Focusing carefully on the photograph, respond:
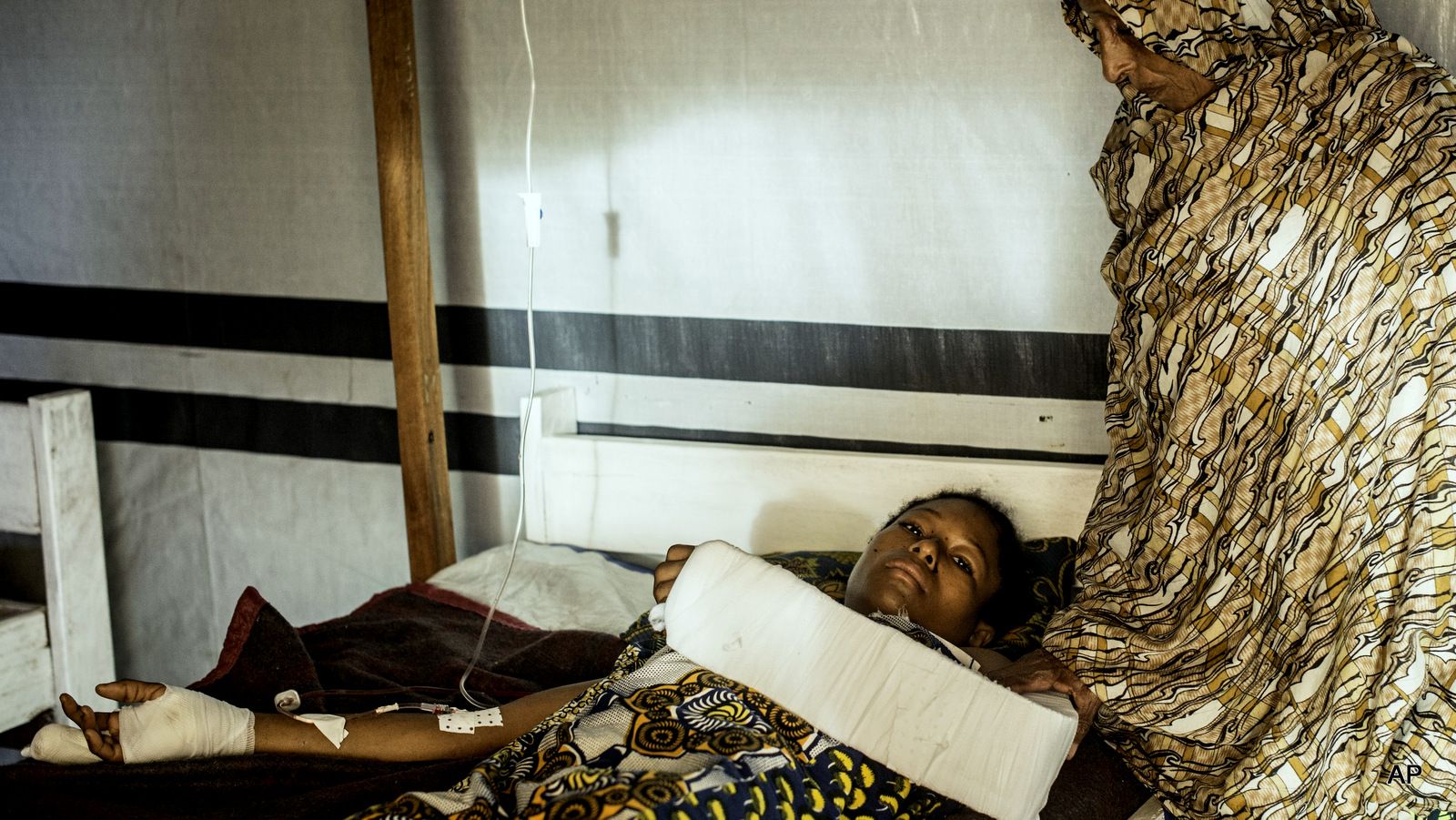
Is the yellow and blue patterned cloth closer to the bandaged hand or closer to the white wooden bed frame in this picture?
the bandaged hand

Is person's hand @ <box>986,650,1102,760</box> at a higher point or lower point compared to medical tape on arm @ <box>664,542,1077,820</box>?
lower

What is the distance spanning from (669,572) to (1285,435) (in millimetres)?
865

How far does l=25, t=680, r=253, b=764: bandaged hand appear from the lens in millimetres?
1432

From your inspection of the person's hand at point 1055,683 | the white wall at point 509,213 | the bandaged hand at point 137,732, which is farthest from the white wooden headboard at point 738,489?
the bandaged hand at point 137,732

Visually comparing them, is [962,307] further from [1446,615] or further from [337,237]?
[337,237]

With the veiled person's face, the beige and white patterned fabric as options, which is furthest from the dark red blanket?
the veiled person's face

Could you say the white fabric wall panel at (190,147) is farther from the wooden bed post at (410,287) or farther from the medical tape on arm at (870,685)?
the medical tape on arm at (870,685)

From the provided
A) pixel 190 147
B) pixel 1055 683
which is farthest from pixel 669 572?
pixel 190 147

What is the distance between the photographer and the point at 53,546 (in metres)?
2.38

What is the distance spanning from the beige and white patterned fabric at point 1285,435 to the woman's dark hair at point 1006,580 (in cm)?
16

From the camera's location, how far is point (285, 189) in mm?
2637

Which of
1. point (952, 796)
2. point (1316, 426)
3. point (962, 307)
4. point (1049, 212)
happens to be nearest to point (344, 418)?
point (962, 307)

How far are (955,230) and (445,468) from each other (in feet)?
4.05

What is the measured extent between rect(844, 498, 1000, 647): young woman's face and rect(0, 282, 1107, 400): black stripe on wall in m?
0.42
